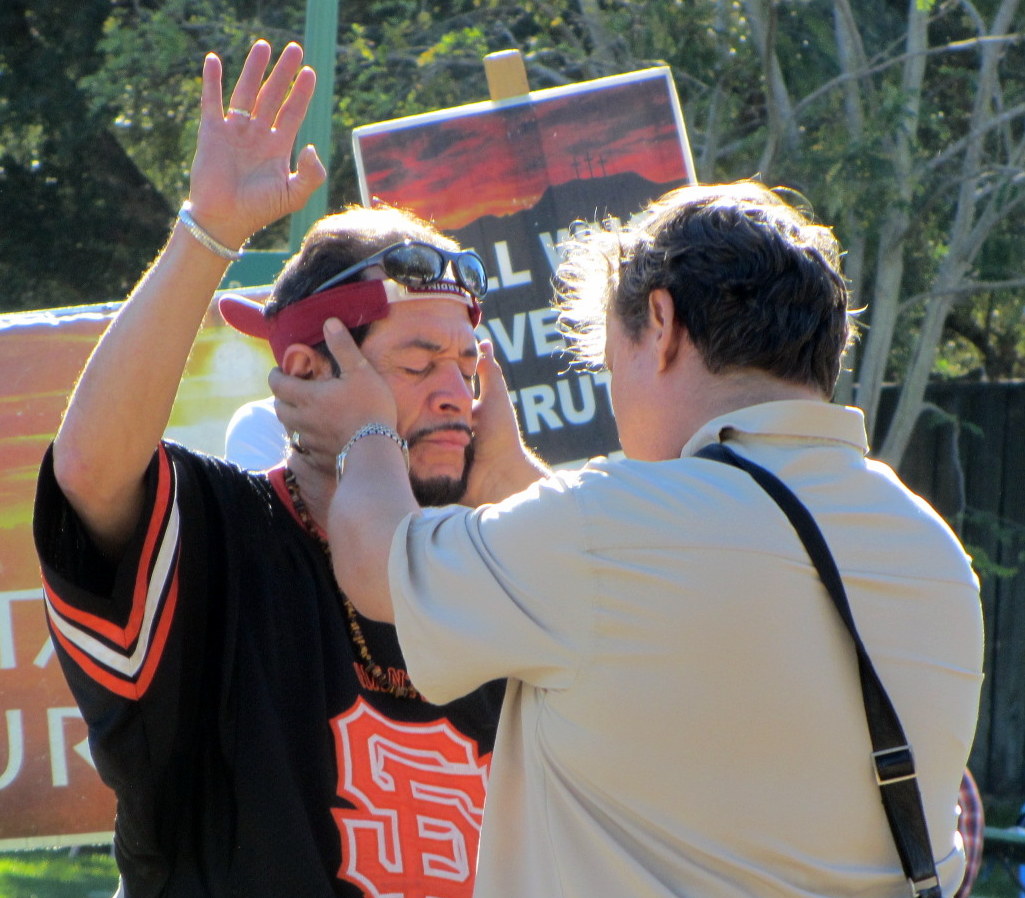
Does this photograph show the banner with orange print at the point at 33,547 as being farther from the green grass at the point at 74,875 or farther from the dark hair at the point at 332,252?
the dark hair at the point at 332,252

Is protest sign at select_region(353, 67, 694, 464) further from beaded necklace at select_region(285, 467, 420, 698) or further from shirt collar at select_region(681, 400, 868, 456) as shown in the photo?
shirt collar at select_region(681, 400, 868, 456)

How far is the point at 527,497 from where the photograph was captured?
1.52m

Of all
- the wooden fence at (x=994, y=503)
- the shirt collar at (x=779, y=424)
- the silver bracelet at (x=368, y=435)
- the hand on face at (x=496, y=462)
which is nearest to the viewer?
the shirt collar at (x=779, y=424)

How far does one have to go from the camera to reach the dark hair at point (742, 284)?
1.60 m

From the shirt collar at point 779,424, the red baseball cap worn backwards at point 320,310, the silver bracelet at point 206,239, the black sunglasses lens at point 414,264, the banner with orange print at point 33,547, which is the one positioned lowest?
the banner with orange print at point 33,547

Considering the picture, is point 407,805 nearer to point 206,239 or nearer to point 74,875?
point 206,239

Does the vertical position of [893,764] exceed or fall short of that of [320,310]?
it falls short

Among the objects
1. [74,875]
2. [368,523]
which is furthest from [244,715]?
[74,875]

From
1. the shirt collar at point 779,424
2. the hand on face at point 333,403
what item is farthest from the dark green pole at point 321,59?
the shirt collar at point 779,424

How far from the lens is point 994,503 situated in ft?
23.8

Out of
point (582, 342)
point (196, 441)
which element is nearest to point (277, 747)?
Answer: point (582, 342)

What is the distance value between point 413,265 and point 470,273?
16cm

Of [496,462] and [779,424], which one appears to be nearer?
[779,424]

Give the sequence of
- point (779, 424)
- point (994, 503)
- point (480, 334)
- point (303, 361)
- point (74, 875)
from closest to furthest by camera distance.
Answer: point (779, 424), point (303, 361), point (480, 334), point (74, 875), point (994, 503)
